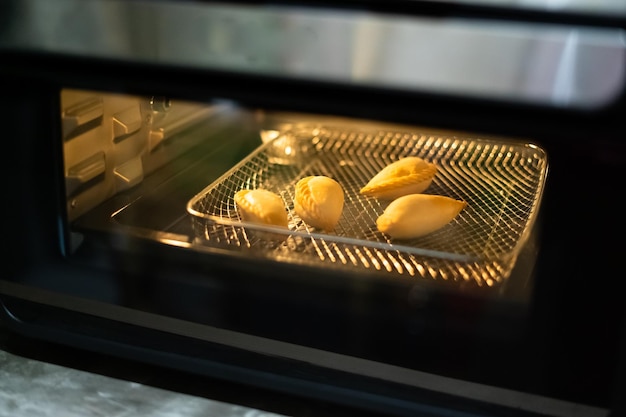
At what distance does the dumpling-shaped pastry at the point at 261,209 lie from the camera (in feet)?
2.14

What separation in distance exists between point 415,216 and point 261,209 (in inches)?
5.5

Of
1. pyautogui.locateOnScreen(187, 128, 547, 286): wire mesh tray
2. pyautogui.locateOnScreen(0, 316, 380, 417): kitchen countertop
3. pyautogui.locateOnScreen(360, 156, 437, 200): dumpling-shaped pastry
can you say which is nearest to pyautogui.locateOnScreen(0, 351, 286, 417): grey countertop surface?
pyautogui.locateOnScreen(0, 316, 380, 417): kitchen countertop

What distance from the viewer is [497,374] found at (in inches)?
18.8

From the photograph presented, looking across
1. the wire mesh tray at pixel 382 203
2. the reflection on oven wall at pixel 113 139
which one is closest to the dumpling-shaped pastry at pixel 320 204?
the wire mesh tray at pixel 382 203

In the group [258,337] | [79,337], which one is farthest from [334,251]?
[79,337]

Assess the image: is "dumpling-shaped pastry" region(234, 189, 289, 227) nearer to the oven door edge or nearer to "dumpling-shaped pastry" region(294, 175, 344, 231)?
"dumpling-shaped pastry" region(294, 175, 344, 231)

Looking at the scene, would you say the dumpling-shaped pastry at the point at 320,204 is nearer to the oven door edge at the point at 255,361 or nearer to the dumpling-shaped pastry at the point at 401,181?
the dumpling-shaped pastry at the point at 401,181

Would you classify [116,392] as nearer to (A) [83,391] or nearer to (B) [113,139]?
(A) [83,391]

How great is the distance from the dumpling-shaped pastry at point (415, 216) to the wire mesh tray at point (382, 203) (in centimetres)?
1

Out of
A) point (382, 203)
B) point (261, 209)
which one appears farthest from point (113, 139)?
point (382, 203)

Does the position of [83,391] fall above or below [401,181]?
below

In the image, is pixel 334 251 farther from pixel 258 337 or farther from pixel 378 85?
pixel 378 85

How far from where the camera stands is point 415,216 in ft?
2.09

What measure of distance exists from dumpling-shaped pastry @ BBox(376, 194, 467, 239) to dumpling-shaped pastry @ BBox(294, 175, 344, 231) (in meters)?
0.04
